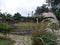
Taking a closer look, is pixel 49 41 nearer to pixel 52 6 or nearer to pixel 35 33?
pixel 35 33

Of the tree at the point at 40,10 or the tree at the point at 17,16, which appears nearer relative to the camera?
the tree at the point at 17,16

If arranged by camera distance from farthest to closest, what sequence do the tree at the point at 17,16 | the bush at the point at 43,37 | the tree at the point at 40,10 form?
the tree at the point at 40,10 < the tree at the point at 17,16 < the bush at the point at 43,37

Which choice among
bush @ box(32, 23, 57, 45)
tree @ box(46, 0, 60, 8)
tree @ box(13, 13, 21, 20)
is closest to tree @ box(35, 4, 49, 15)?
tree @ box(46, 0, 60, 8)

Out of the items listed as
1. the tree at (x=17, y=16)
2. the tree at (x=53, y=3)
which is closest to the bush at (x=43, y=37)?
the tree at (x=17, y=16)

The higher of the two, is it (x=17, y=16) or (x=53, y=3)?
(x=53, y=3)

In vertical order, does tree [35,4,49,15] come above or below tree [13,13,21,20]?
above

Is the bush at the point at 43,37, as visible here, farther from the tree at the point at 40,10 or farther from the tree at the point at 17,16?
the tree at the point at 40,10

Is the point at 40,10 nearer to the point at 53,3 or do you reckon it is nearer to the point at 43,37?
the point at 53,3

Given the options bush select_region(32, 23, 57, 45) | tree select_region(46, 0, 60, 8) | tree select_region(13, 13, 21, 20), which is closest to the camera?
bush select_region(32, 23, 57, 45)

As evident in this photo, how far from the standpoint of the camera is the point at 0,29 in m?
14.2

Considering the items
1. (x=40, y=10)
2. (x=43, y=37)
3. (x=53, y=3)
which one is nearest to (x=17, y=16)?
(x=40, y=10)

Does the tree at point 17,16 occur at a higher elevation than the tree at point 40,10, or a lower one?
lower

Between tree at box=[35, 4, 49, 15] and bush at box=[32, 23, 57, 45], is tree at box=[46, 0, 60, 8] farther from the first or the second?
bush at box=[32, 23, 57, 45]

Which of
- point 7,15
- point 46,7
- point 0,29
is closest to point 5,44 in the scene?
point 0,29
